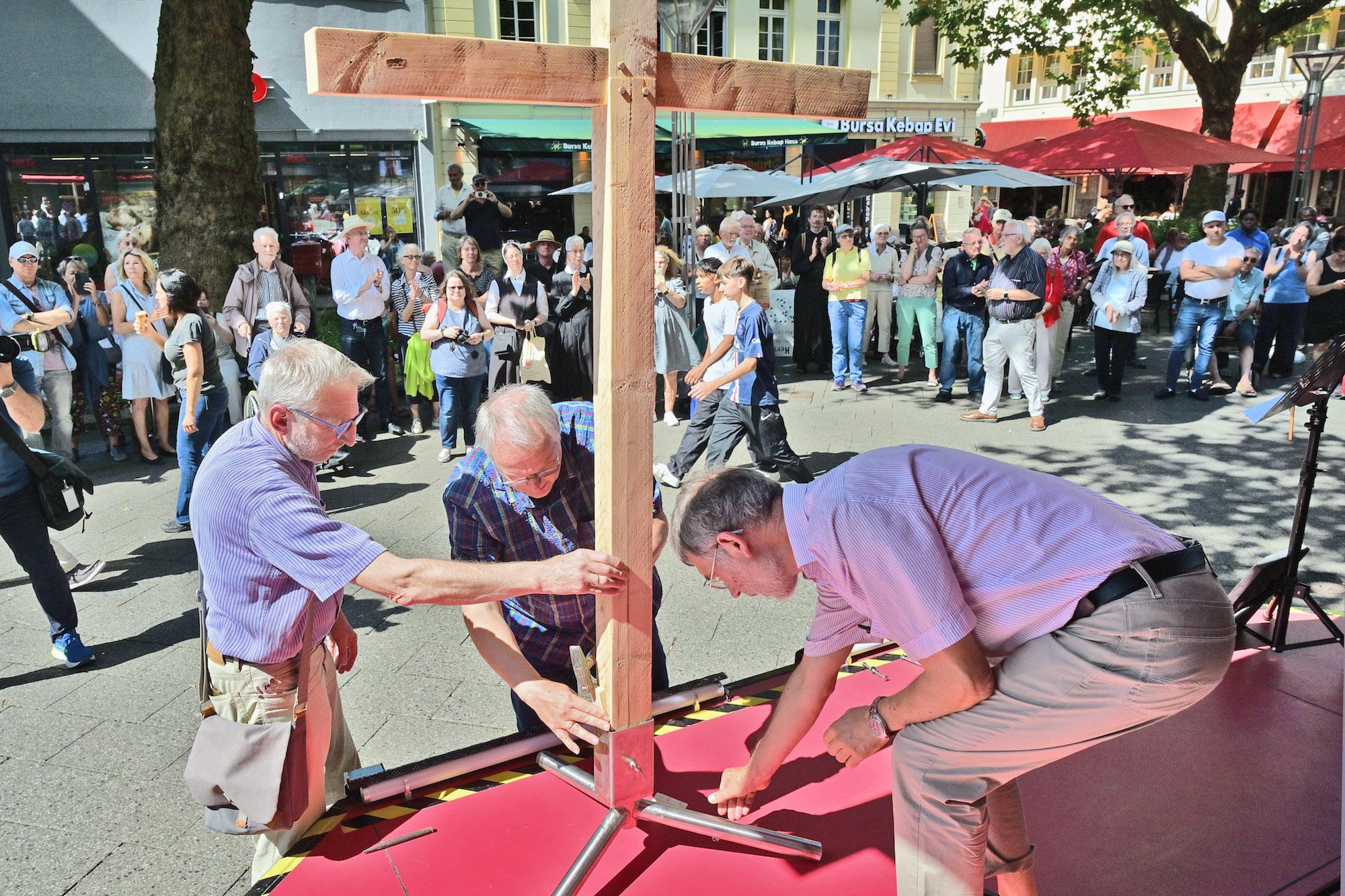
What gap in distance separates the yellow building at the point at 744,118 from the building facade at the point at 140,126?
1695 millimetres

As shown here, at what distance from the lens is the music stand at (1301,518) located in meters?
3.90

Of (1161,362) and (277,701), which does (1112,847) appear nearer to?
(277,701)

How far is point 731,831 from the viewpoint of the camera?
2.57 m

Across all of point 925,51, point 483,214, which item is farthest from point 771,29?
point 483,214

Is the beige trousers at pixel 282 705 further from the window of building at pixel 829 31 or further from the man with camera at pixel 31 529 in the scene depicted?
the window of building at pixel 829 31

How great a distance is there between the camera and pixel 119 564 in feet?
19.5

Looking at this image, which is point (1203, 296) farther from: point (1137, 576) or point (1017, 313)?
point (1137, 576)

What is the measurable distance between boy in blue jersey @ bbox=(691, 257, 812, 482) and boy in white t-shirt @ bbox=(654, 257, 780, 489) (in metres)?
0.08

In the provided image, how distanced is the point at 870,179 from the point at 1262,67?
889 inches

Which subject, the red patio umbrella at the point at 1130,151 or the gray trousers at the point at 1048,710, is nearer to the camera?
the gray trousers at the point at 1048,710

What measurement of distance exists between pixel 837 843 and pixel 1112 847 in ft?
2.61

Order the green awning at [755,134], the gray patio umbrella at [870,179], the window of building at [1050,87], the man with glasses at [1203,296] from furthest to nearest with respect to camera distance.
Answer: the window of building at [1050,87] → the green awning at [755,134] → the gray patio umbrella at [870,179] → the man with glasses at [1203,296]

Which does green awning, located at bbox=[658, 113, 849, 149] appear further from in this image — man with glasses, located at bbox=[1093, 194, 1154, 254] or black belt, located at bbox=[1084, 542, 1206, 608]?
black belt, located at bbox=[1084, 542, 1206, 608]

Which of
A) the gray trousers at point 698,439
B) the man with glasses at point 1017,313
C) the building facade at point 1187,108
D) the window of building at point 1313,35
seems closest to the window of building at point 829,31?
the building facade at point 1187,108
